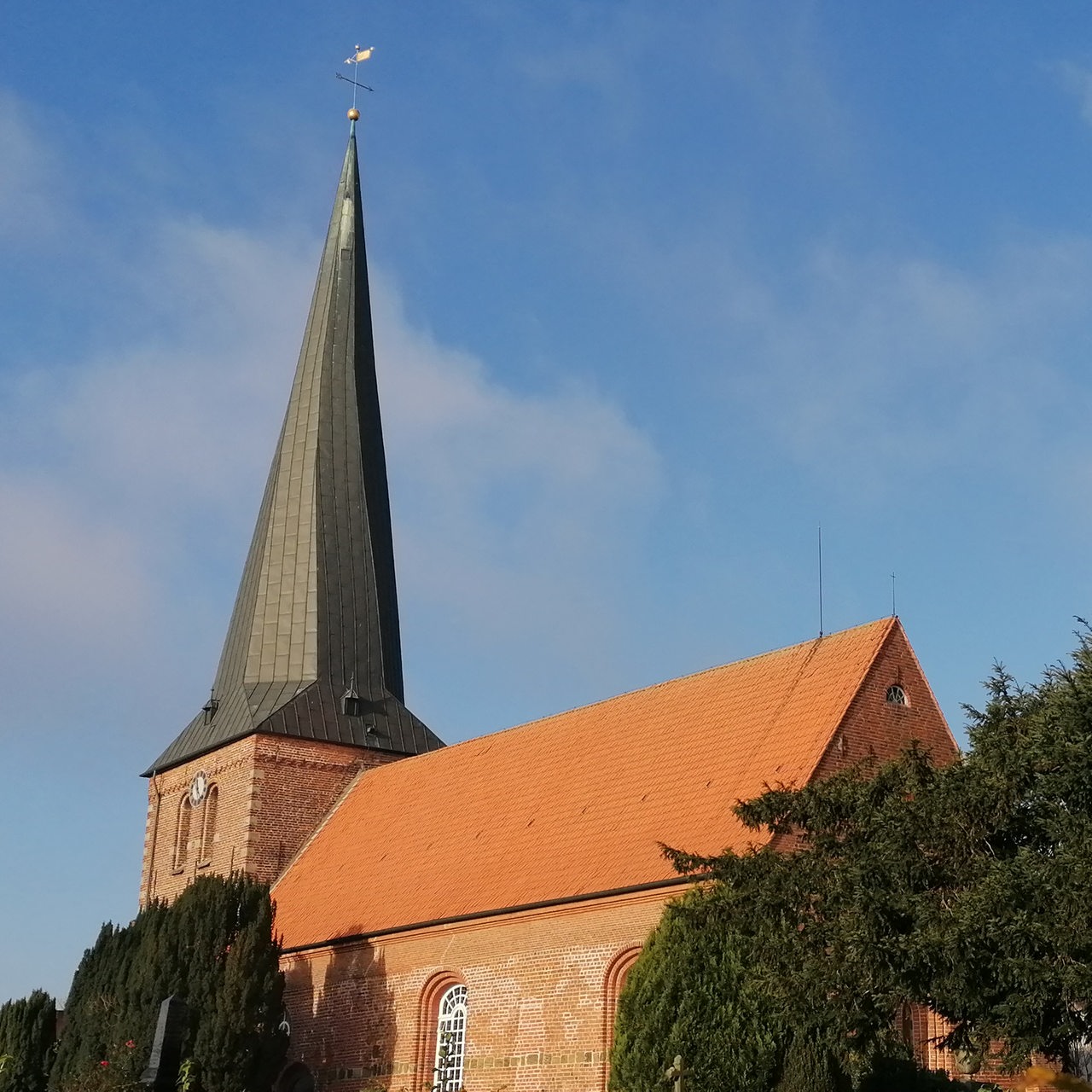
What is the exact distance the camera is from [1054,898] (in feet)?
41.7

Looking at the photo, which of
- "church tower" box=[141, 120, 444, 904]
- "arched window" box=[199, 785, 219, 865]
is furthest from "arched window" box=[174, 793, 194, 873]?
"arched window" box=[199, 785, 219, 865]

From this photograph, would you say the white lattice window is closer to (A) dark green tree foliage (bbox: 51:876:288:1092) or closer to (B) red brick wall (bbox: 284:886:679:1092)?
(B) red brick wall (bbox: 284:886:679:1092)

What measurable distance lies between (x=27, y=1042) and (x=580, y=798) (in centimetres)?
918

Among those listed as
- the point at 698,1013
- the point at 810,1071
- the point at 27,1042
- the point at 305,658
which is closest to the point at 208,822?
the point at 305,658

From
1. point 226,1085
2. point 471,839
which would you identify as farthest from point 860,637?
point 226,1085

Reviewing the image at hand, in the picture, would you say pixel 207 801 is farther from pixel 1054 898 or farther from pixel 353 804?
pixel 1054 898

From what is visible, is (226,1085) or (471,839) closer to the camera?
(226,1085)

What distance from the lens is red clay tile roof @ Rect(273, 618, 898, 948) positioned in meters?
20.1

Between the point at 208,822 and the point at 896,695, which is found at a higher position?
the point at 208,822

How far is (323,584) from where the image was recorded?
31.1 m

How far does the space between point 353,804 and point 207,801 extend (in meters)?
3.44

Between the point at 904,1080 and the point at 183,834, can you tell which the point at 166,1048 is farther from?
the point at 183,834

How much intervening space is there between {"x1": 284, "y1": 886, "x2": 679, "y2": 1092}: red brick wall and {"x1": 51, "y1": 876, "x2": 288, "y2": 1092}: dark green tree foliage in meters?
1.80

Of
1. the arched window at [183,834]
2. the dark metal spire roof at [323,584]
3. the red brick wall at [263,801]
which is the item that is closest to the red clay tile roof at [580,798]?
the red brick wall at [263,801]
